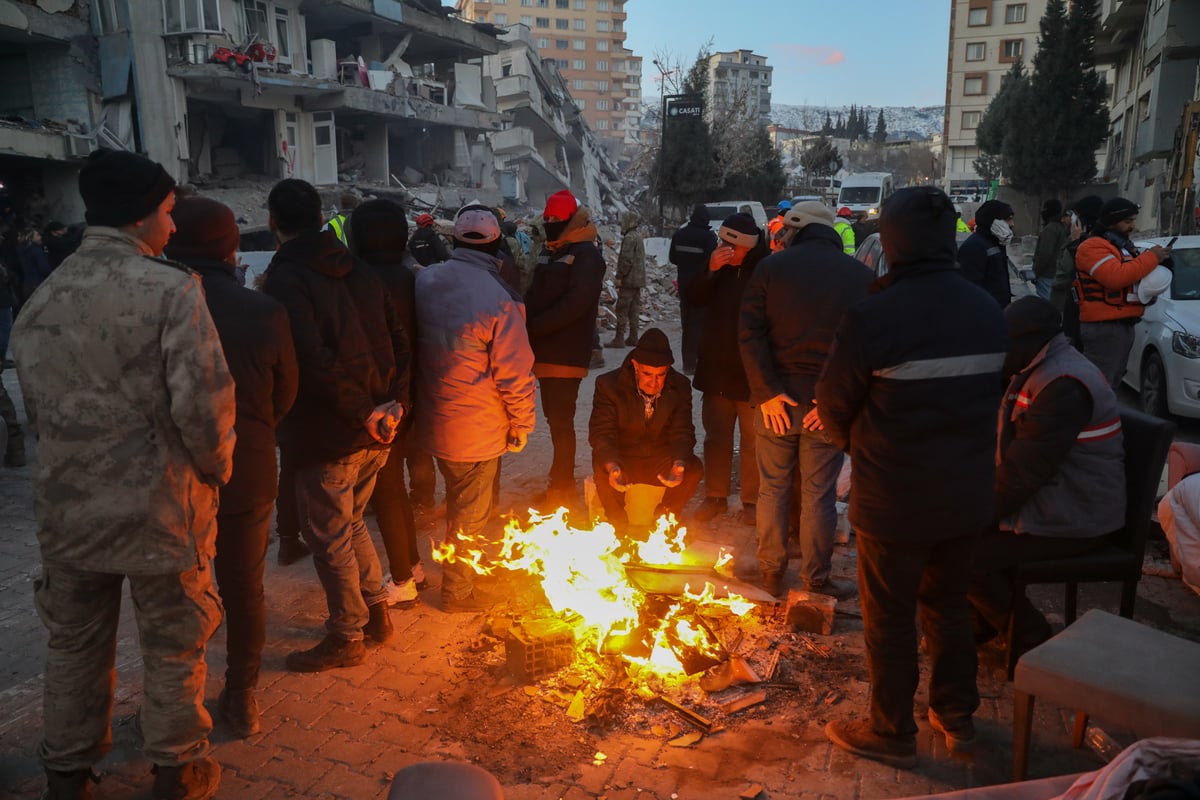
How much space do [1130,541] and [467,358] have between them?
3.38 meters

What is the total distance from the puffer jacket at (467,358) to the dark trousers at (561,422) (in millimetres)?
1368

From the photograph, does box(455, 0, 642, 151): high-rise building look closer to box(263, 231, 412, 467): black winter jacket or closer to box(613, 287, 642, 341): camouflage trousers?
box(613, 287, 642, 341): camouflage trousers

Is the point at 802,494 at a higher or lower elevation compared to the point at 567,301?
lower

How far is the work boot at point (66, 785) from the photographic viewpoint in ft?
9.83

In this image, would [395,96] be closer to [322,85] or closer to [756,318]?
[322,85]

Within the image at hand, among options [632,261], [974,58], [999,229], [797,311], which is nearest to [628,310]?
[632,261]

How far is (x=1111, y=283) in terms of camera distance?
7.01 metres

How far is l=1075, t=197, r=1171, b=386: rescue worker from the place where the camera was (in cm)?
698

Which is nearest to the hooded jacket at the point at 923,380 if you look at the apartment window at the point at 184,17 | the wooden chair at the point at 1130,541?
the wooden chair at the point at 1130,541

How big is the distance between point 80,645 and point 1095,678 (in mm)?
3527

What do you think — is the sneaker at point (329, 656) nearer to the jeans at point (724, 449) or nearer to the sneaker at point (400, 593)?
the sneaker at point (400, 593)

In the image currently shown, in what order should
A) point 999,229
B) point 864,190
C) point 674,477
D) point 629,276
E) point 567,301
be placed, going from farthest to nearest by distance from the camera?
point 864,190 < point 629,276 < point 999,229 < point 567,301 < point 674,477

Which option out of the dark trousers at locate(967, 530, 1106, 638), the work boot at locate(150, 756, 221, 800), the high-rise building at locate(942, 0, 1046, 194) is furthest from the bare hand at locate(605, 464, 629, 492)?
the high-rise building at locate(942, 0, 1046, 194)

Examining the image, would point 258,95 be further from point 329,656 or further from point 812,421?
point 812,421
